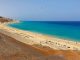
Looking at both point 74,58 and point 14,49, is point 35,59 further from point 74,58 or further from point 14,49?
point 74,58

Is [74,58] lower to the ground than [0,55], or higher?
lower

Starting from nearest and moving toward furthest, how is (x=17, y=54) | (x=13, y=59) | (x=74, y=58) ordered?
1. (x=13, y=59)
2. (x=17, y=54)
3. (x=74, y=58)

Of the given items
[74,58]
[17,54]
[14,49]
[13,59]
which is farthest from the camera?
[74,58]

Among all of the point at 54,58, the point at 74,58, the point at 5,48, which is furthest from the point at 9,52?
the point at 74,58

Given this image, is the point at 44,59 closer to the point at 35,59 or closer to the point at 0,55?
the point at 35,59

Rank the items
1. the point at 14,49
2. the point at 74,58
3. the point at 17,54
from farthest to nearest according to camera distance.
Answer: the point at 74,58
the point at 14,49
the point at 17,54

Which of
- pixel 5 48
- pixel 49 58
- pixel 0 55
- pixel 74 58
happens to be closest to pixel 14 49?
pixel 5 48

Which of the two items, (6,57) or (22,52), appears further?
(22,52)

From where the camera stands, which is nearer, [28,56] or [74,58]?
[28,56]

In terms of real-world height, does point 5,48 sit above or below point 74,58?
above
